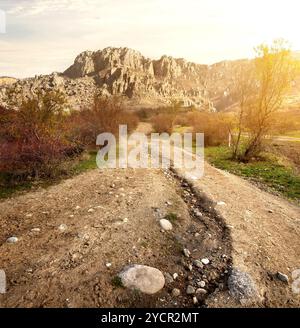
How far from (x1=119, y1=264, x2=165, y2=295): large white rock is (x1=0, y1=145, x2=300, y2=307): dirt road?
0.13 metres

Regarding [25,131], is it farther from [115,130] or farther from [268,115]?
[268,115]

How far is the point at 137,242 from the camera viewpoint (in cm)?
652

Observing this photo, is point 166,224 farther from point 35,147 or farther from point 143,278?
point 35,147

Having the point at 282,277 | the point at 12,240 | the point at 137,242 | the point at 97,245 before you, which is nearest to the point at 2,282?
the point at 12,240

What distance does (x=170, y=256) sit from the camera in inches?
239

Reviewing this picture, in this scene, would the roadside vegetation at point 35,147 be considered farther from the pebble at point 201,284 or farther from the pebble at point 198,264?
the pebble at point 201,284

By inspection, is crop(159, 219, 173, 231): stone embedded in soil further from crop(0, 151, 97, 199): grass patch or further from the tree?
the tree

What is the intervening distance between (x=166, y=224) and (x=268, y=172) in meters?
10.2

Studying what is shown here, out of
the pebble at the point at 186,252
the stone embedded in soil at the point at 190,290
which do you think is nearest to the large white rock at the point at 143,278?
the stone embedded in soil at the point at 190,290

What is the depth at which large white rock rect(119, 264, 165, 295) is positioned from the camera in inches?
197

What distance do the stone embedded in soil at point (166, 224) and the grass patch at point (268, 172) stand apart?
247 inches

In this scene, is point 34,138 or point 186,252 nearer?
Answer: point 186,252

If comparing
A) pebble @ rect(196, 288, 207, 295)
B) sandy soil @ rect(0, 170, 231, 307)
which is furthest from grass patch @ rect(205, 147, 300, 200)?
pebble @ rect(196, 288, 207, 295)
